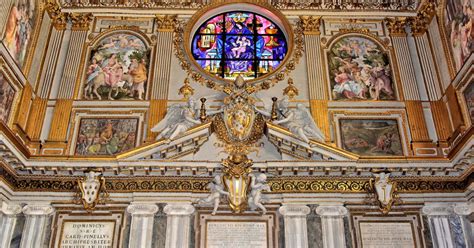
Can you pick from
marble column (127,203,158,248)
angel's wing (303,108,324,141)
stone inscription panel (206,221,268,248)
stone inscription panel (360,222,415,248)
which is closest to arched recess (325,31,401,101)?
angel's wing (303,108,324,141)

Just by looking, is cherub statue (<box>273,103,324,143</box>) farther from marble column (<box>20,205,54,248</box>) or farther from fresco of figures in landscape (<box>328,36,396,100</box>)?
marble column (<box>20,205,54,248</box>)

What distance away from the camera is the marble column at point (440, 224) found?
11516 mm

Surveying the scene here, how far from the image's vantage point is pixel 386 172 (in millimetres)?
11930

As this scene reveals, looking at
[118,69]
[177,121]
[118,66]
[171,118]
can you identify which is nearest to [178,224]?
[177,121]

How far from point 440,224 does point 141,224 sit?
6.51 m

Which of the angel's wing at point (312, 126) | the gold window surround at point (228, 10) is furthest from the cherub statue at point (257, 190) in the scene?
the gold window surround at point (228, 10)

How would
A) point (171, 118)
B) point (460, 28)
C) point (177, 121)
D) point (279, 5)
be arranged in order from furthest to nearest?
1. point (279, 5)
2. point (171, 118)
3. point (177, 121)
4. point (460, 28)

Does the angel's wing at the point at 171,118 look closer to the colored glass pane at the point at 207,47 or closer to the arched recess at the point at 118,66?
the arched recess at the point at 118,66

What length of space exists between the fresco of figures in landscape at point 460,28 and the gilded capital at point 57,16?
10.1 meters

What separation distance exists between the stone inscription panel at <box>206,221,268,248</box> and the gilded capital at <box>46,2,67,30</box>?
705cm

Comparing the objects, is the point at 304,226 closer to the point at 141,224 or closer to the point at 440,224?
the point at 440,224

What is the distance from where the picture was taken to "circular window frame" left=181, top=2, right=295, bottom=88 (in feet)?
45.4

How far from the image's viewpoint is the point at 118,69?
1402 centimetres

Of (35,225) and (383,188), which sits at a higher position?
(383,188)
